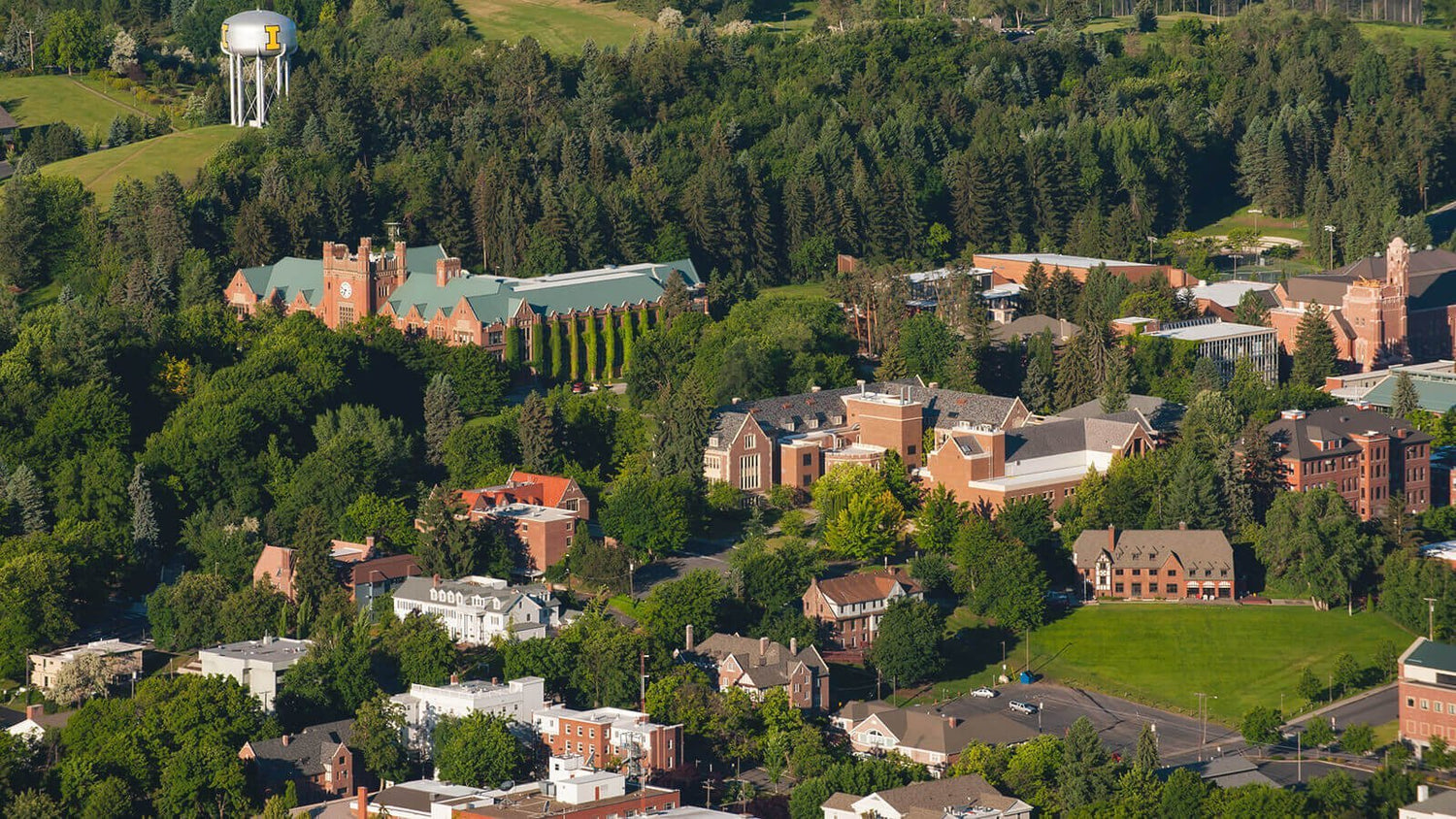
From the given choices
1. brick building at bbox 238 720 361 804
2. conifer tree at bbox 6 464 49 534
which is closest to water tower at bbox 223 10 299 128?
conifer tree at bbox 6 464 49 534

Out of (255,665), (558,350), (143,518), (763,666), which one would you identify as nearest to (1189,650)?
(763,666)

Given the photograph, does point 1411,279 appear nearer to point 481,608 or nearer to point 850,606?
point 850,606

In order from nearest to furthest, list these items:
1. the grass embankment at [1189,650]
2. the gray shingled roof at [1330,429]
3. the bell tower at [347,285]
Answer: the grass embankment at [1189,650]
the gray shingled roof at [1330,429]
the bell tower at [347,285]

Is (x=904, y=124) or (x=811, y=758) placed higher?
(x=904, y=124)

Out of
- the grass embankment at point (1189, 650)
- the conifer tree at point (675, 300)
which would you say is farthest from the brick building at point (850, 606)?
the conifer tree at point (675, 300)

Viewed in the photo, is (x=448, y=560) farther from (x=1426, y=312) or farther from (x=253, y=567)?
(x=1426, y=312)

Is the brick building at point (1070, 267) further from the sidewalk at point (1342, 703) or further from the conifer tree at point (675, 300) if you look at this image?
the sidewalk at point (1342, 703)

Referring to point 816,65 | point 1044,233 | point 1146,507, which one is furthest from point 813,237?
point 1146,507

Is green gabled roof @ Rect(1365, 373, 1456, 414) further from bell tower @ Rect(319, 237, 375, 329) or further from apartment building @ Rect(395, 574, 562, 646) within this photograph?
apartment building @ Rect(395, 574, 562, 646)
